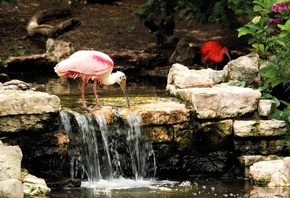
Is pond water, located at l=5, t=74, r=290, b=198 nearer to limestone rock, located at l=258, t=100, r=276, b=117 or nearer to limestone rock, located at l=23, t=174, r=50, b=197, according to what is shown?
limestone rock, located at l=23, t=174, r=50, b=197

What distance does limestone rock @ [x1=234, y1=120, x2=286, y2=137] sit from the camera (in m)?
8.95

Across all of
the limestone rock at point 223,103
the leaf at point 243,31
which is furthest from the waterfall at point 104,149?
the leaf at point 243,31

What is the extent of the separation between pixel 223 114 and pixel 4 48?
7.39m

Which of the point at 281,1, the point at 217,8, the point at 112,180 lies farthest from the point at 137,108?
the point at 217,8

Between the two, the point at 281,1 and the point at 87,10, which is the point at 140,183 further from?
the point at 87,10

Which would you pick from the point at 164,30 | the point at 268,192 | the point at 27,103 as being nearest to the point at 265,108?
the point at 268,192

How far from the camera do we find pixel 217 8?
13.0 metres

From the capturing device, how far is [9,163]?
24.0 ft

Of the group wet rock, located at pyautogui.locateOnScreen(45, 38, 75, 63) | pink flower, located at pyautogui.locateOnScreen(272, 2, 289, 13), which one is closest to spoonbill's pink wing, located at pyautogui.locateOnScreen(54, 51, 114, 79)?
pink flower, located at pyautogui.locateOnScreen(272, 2, 289, 13)

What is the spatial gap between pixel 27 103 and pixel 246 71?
328cm

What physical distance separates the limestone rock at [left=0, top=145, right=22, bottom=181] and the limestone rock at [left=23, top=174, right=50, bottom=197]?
13 cm

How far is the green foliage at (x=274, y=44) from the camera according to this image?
31.7ft

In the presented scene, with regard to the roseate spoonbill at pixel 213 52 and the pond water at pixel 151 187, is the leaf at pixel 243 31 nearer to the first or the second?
the pond water at pixel 151 187

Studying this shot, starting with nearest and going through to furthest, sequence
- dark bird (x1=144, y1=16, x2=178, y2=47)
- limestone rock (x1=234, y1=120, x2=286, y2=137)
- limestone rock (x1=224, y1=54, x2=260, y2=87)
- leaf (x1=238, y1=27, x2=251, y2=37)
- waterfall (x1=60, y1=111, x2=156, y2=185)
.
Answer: waterfall (x1=60, y1=111, x2=156, y2=185), limestone rock (x1=234, y1=120, x2=286, y2=137), leaf (x1=238, y1=27, x2=251, y2=37), limestone rock (x1=224, y1=54, x2=260, y2=87), dark bird (x1=144, y1=16, x2=178, y2=47)
